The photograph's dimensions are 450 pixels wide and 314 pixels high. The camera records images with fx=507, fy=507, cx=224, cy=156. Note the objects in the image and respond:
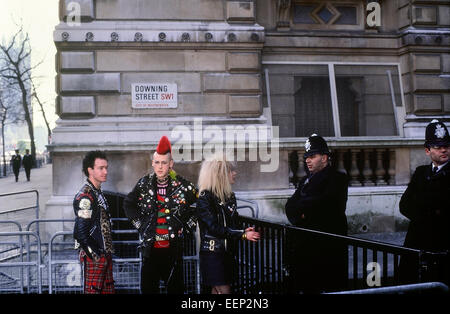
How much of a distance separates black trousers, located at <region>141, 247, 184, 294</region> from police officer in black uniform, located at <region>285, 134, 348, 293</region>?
4.21 ft

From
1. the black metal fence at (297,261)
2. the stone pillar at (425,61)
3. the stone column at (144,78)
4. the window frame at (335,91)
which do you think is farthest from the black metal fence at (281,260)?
the stone pillar at (425,61)

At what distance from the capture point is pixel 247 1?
10.9 meters

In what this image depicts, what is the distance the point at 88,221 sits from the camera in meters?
4.93

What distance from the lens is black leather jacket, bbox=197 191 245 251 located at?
16.1ft

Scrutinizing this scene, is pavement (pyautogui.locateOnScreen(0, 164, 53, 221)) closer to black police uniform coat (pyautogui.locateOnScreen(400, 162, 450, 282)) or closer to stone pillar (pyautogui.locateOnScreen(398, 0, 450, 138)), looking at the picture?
black police uniform coat (pyautogui.locateOnScreen(400, 162, 450, 282))

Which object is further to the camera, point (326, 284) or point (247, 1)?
point (247, 1)

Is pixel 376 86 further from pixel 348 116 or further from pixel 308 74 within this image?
pixel 308 74

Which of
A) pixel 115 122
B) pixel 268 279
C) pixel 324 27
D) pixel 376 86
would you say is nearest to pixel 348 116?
pixel 376 86

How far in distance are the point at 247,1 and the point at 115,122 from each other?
3.83 metres

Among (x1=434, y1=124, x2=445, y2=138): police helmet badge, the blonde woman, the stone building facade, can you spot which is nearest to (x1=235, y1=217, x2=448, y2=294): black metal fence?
the blonde woman

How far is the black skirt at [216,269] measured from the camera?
492cm

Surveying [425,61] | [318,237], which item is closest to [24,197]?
[425,61]

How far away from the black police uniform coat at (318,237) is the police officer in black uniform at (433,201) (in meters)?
0.67

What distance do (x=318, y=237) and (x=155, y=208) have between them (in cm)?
178
